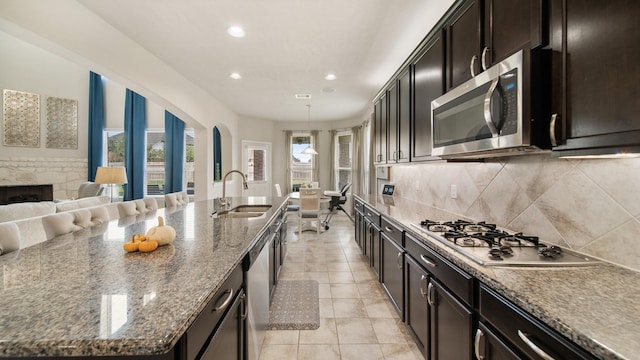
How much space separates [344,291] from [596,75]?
2599 millimetres

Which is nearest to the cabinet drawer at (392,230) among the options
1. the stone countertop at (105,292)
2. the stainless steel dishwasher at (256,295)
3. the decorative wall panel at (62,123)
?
the stainless steel dishwasher at (256,295)

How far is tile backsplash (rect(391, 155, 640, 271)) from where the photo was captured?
1.04 metres

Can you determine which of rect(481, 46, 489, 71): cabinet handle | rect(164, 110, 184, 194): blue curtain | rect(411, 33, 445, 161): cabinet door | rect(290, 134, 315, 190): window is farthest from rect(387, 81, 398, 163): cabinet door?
rect(164, 110, 184, 194): blue curtain

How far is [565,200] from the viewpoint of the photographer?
128 centimetres

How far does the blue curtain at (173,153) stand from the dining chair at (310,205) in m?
3.57

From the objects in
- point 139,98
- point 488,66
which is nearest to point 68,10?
point 488,66

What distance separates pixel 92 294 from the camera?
2.57 feet

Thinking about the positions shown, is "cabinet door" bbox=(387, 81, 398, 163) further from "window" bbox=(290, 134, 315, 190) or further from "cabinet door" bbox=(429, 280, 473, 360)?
"window" bbox=(290, 134, 315, 190)

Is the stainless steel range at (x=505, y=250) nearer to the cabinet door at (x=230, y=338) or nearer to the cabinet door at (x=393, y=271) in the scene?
the cabinet door at (x=393, y=271)

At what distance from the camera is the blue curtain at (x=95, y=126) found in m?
6.17

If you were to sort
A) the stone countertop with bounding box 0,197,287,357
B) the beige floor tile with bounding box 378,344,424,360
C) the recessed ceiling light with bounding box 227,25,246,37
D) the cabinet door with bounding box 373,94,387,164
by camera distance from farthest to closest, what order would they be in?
the cabinet door with bounding box 373,94,387,164
the recessed ceiling light with bounding box 227,25,246,37
the beige floor tile with bounding box 378,344,424,360
the stone countertop with bounding box 0,197,287,357

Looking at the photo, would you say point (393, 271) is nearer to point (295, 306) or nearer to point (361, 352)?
point (361, 352)

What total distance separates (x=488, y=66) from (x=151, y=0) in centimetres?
271

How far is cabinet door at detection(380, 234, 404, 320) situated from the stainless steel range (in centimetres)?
53
